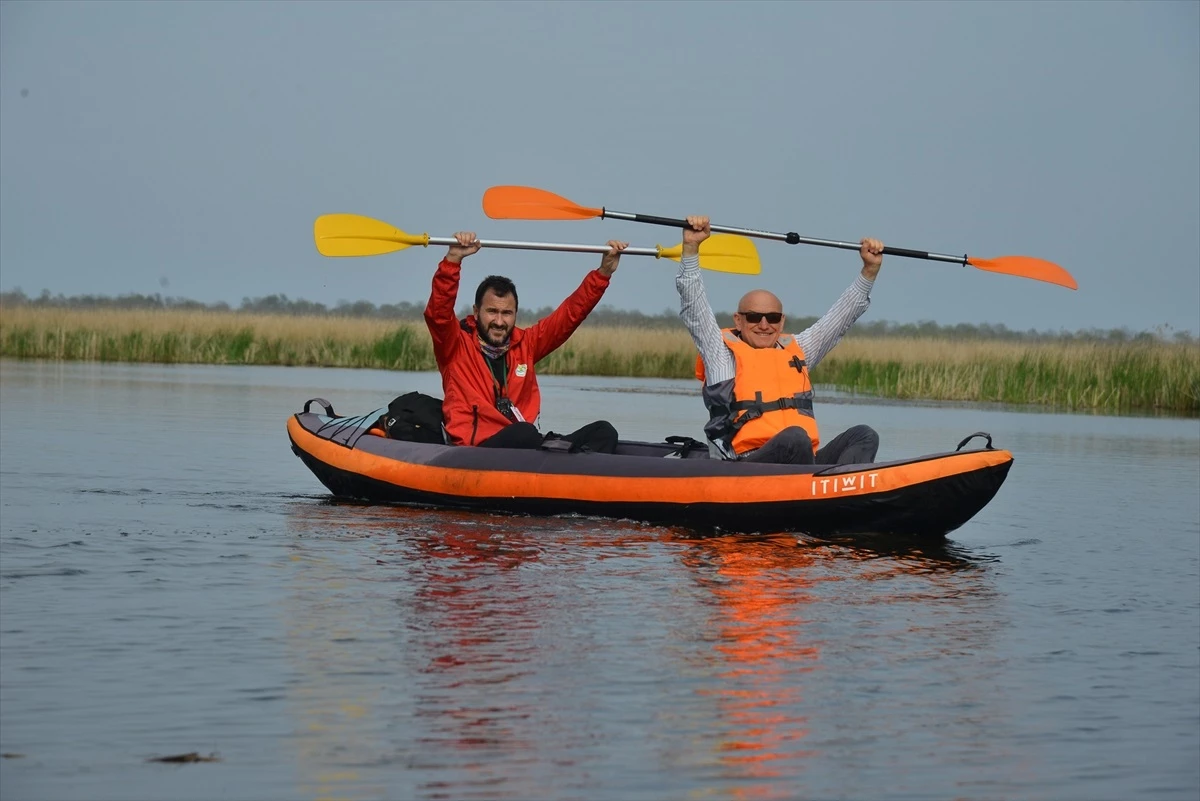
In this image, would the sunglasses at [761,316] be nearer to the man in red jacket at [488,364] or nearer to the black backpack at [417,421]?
the man in red jacket at [488,364]

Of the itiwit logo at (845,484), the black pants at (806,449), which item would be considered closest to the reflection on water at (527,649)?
the itiwit logo at (845,484)

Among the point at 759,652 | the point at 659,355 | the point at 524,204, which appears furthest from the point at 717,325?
the point at 659,355

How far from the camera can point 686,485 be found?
735 centimetres

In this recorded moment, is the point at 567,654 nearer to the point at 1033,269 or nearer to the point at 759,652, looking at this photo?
the point at 759,652

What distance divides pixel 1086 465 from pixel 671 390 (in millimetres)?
9784

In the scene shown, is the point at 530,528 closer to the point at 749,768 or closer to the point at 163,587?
the point at 163,587

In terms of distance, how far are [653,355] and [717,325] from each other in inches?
672

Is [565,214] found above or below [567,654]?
above

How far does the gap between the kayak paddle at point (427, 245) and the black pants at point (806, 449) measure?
1394mm

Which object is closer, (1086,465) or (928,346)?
(1086,465)

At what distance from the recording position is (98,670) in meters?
4.34

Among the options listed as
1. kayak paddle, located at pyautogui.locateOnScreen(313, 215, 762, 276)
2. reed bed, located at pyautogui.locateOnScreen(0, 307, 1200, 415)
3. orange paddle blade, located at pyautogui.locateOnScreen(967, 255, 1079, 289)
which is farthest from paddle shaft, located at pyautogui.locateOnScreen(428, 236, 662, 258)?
reed bed, located at pyautogui.locateOnScreen(0, 307, 1200, 415)

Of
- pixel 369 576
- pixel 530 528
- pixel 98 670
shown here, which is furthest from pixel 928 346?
pixel 98 670

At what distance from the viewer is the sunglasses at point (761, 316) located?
759cm
